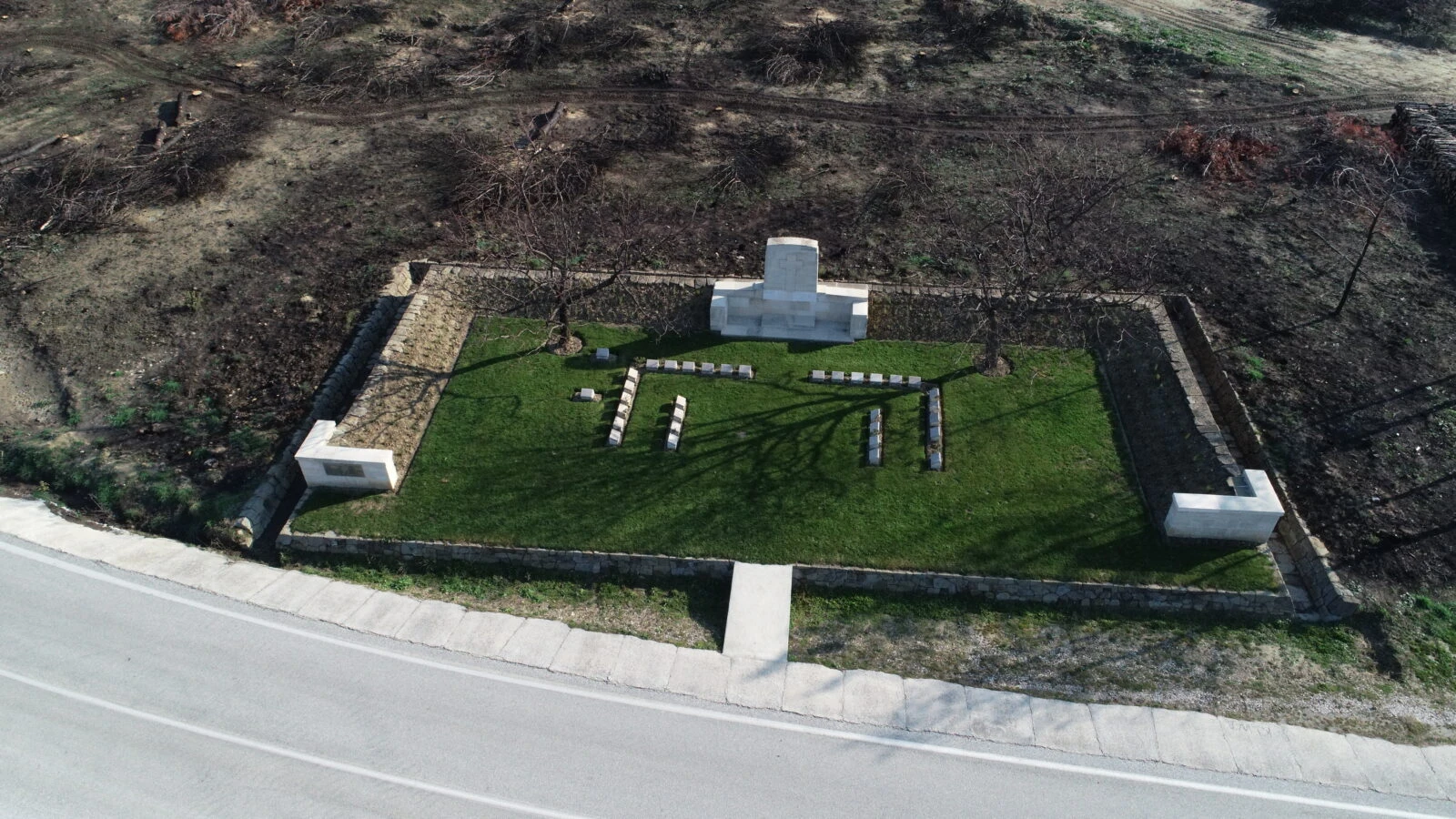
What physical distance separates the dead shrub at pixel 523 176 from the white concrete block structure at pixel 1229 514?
627 inches

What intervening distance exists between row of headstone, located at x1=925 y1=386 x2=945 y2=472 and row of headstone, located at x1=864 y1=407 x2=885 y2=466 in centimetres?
85

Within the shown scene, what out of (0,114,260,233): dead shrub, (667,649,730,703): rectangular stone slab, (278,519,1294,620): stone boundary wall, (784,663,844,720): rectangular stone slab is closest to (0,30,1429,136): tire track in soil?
(0,114,260,233): dead shrub

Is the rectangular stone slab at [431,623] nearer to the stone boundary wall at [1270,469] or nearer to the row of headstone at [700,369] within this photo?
the row of headstone at [700,369]

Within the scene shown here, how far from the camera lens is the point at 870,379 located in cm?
1855

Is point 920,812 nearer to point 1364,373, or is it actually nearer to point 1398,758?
point 1398,758

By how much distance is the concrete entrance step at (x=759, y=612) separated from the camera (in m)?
14.2

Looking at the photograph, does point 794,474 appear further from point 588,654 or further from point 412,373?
point 412,373

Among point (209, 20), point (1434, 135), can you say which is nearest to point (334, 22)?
point (209, 20)

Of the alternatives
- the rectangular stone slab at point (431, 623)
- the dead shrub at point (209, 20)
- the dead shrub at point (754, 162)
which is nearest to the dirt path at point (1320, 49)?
the dead shrub at point (754, 162)

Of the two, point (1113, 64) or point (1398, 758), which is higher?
point (1113, 64)

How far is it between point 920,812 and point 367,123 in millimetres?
25601

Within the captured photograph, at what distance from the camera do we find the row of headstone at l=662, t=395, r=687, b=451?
17.2 meters

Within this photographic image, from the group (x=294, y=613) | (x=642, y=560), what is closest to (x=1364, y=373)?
(x=642, y=560)

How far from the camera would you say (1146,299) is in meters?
19.7
